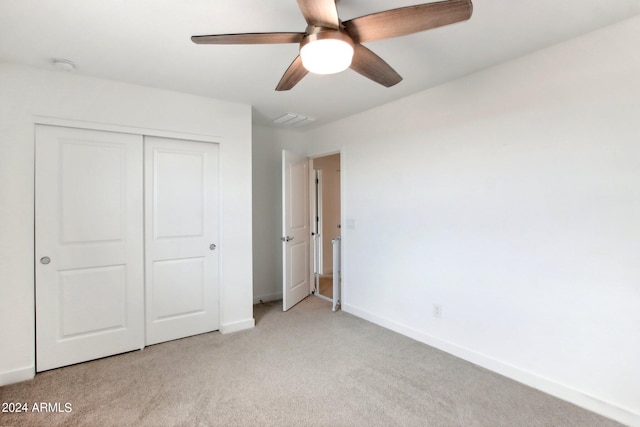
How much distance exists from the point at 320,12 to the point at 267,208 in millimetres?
3286

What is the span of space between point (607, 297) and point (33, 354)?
410 centimetres

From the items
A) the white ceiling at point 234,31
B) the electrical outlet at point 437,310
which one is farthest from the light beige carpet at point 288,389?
the white ceiling at point 234,31

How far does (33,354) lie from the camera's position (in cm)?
242

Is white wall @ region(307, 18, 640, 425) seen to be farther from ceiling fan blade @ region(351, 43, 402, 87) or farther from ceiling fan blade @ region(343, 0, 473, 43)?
ceiling fan blade @ region(343, 0, 473, 43)

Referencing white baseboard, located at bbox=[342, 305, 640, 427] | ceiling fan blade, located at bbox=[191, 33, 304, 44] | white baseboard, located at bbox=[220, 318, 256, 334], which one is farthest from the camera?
white baseboard, located at bbox=[220, 318, 256, 334]

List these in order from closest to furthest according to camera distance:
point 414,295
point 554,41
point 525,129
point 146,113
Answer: point 554,41
point 525,129
point 146,113
point 414,295

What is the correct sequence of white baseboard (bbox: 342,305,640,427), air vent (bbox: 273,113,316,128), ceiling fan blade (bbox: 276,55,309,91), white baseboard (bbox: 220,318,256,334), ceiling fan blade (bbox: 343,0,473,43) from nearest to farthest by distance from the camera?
ceiling fan blade (bbox: 343,0,473,43) < ceiling fan blade (bbox: 276,55,309,91) < white baseboard (bbox: 342,305,640,427) < white baseboard (bbox: 220,318,256,334) < air vent (bbox: 273,113,316,128)

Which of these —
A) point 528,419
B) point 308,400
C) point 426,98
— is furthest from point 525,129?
point 308,400

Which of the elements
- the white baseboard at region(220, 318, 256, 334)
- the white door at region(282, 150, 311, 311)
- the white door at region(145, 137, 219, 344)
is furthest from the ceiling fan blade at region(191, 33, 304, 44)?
the white baseboard at region(220, 318, 256, 334)

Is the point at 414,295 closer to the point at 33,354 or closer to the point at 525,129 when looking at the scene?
the point at 525,129

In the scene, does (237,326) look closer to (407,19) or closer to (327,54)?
(327,54)

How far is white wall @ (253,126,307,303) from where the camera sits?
4281mm

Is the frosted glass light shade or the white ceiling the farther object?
the white ceiling

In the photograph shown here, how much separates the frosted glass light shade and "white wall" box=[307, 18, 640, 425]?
1606mm
